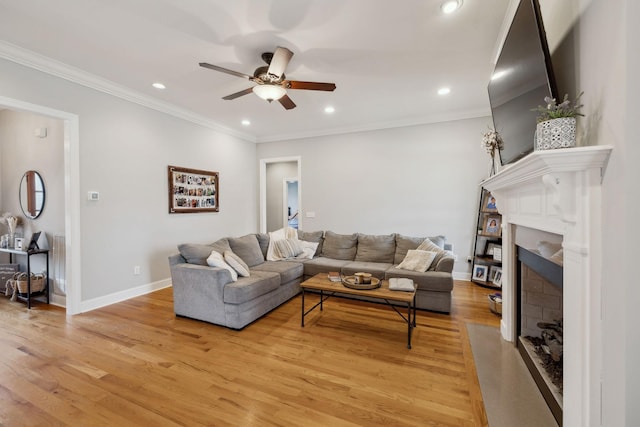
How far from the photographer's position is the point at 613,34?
3.36ft

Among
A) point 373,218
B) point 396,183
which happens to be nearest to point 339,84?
point 396,183

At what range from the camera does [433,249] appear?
3658 millimetres

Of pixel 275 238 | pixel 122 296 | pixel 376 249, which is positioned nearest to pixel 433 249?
pixel 376 249

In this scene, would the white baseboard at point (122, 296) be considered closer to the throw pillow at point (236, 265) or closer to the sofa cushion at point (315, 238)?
the throw pillow at point (236, 265)

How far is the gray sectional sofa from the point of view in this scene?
9.26ft

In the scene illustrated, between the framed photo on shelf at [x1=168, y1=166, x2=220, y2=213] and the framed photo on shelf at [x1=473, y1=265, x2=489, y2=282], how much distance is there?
15.3 feet

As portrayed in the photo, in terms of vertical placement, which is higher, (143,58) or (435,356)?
(143,58)

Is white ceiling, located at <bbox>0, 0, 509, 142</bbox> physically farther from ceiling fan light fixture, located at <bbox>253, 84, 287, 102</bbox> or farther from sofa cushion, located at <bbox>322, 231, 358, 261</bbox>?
sofa cushion, located at <bbox>322, 231, 358, 261</bbox>

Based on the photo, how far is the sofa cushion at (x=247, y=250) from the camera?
12.6 ft

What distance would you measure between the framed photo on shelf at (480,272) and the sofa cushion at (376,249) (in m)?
1.45

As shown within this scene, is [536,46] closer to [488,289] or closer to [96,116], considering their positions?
[488,289]

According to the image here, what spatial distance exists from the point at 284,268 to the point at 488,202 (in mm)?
3333

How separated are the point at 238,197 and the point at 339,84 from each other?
10.7ft

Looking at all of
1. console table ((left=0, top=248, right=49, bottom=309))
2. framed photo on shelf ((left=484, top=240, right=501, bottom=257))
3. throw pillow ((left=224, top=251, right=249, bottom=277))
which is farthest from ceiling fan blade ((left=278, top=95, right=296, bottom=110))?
framed photo on shelf ((left=484, top=240, right=501, bottom=257))
